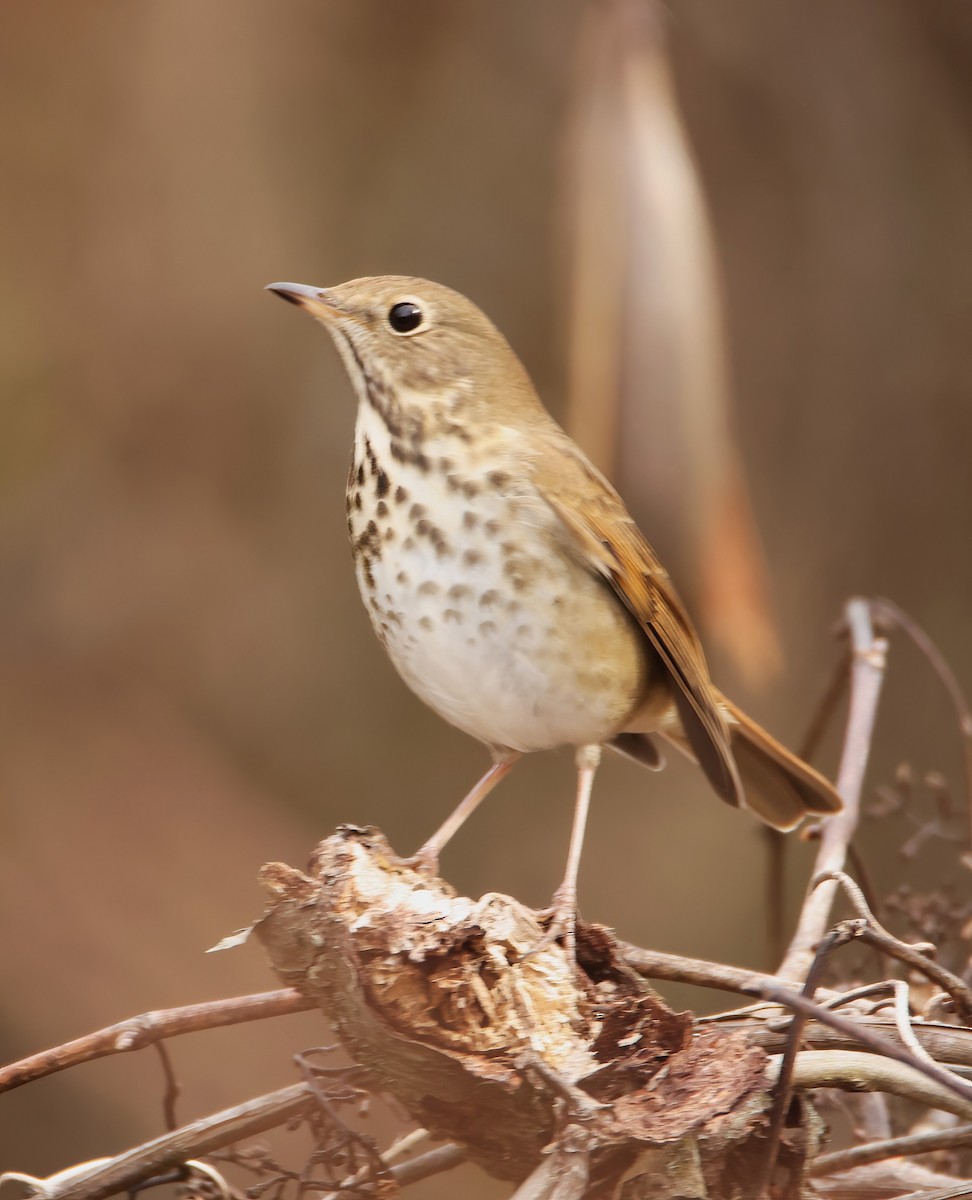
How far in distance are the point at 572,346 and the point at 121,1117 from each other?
1491mm

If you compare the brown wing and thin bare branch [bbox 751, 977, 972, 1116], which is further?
the brown wing

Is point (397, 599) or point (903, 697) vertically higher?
point (397, 599)

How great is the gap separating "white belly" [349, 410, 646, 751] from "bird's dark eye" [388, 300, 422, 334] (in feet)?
0.53

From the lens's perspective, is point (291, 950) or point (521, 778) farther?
point (521, 778)

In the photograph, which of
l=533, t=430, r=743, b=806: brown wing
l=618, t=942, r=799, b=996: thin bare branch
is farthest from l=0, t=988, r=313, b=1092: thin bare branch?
l=533, t=430, r=743, b=806: brown wing

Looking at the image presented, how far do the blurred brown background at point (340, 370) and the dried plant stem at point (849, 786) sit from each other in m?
1.26

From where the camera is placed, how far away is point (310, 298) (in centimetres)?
239

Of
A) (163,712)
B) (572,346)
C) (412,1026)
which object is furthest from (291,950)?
(163,712)

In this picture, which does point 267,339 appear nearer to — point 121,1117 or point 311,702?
point 311,702

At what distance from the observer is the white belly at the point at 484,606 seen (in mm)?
2213

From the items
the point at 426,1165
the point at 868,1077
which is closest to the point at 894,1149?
the point at 868,1077

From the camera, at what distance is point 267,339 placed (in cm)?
411

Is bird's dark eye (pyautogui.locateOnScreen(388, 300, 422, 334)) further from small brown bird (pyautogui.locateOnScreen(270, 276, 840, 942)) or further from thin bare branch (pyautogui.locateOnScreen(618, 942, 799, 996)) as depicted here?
thin bare branch (pyautogui.locateOnScreen(618, 942, 799, 996))

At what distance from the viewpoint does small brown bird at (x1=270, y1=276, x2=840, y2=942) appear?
2227mm
